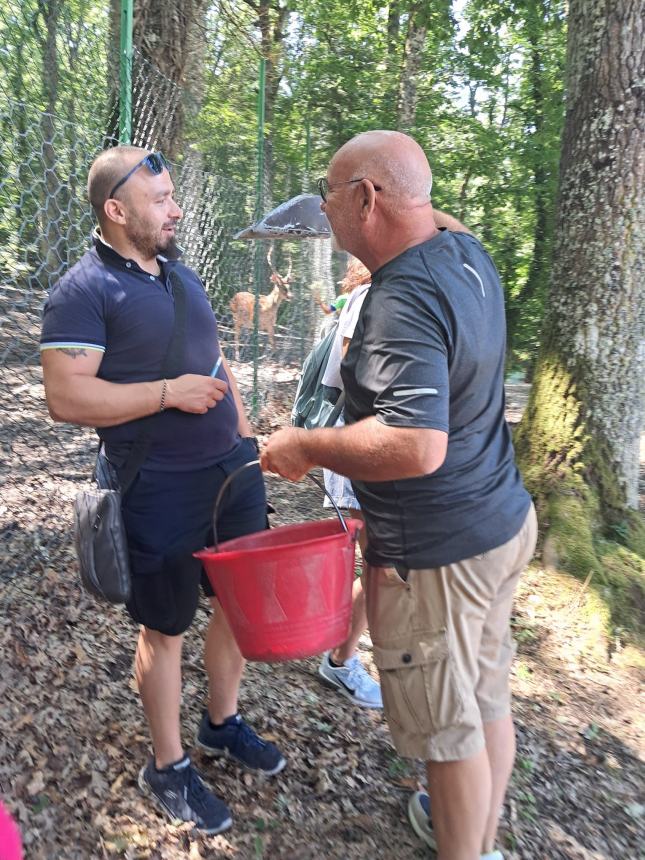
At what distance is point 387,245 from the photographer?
186 cm

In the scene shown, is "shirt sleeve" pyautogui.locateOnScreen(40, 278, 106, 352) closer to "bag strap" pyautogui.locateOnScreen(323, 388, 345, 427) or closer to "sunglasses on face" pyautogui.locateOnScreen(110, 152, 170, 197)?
"sunglasses on face" pyautogui.locateOnScreen(110, 152, 170, 197)

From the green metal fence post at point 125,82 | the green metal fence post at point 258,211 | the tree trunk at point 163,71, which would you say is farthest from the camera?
the green metal fence post at point 258,211

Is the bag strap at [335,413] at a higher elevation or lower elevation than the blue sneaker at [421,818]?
higher

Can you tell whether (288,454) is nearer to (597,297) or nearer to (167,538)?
(167,538)

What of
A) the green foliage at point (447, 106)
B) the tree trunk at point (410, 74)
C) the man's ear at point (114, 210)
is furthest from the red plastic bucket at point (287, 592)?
the tree trunk at point (410, 74)

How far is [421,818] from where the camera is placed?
2363 millimetres

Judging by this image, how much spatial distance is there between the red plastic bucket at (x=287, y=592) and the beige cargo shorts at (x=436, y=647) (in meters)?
0.14

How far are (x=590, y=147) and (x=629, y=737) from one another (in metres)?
3.10

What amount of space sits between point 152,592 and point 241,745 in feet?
2.49

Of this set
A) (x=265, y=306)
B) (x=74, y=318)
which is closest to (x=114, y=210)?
(x=74, y=318)

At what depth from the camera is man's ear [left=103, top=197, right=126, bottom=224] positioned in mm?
2094

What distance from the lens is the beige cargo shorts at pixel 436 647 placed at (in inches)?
72.9

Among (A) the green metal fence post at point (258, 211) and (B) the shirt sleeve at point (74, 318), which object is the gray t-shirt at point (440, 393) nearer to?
(B) the shirt sleeve at point (74, 318)

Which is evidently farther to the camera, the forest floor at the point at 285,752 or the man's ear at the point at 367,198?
the forest floor at the point at 285,752
